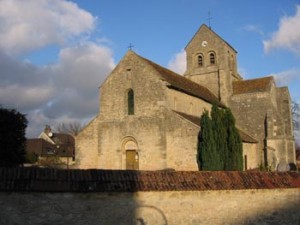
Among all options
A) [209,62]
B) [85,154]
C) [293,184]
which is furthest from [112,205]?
[209,62]

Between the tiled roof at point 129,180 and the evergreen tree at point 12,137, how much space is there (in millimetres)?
10579

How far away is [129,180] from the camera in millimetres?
11953

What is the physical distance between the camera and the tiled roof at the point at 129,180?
35.8 feet

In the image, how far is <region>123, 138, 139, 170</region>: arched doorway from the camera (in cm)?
2817

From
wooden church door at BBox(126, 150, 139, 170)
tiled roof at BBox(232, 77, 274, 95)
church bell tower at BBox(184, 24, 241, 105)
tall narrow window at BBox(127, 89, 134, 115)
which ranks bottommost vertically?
wooden church door at BBox(126, 150, 139, 170)

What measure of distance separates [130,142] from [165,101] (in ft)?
14.0

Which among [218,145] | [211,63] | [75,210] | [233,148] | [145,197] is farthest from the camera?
[211,63]

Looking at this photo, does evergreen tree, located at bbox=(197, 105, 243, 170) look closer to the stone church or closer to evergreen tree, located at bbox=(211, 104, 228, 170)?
evergreen tree, located at bbox=(211, 104, 228, 170)

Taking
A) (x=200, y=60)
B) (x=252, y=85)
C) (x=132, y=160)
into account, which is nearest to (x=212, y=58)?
(x=200, y=60)

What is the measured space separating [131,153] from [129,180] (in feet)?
54.3

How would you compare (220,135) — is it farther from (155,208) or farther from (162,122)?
(155,208)

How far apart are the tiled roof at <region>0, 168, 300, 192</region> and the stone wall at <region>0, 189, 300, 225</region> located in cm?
19

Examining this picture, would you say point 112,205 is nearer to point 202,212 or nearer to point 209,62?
point 202,212

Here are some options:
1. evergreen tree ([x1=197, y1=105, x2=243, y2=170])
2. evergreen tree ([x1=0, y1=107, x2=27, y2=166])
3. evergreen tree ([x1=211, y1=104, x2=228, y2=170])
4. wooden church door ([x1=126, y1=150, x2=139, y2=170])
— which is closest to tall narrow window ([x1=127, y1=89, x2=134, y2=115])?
wooden church door ([x1=126, y1=150, x2=139, y2=170])
